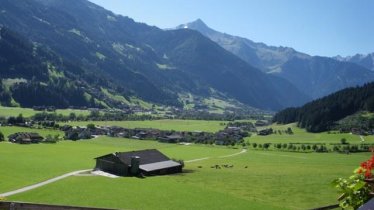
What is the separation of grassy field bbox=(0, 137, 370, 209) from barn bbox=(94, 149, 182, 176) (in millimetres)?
4225

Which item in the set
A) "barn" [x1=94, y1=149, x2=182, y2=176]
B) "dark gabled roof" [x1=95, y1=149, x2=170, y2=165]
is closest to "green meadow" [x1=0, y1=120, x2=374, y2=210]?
"barn" [x1=94, y1=149, x2=182, y2=176]

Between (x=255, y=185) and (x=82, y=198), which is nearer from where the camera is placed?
(x=82, y=198)

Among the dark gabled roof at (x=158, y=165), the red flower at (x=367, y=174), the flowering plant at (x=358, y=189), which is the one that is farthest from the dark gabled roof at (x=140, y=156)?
the red flower at (x=367, y=174)

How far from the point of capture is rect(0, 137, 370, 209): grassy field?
59.5 meters

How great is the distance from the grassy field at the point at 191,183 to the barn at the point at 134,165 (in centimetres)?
423

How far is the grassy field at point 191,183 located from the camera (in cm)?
5947

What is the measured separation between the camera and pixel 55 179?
78.8 meters

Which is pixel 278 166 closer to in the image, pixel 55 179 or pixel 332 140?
pixel 55 179

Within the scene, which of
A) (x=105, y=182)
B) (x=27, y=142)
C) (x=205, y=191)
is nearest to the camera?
(x=205, y=191)

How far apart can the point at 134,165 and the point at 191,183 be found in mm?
16321

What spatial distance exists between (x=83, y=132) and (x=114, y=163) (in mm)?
97528

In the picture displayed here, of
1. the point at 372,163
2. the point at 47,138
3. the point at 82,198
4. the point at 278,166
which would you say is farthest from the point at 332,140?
the point at 372,163

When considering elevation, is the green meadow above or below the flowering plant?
below

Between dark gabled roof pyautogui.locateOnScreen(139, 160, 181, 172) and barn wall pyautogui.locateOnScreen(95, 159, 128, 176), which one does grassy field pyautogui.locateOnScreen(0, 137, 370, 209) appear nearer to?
dark gabled roof pyautogui.locateOnScreen(139, 160, 181, 172)
